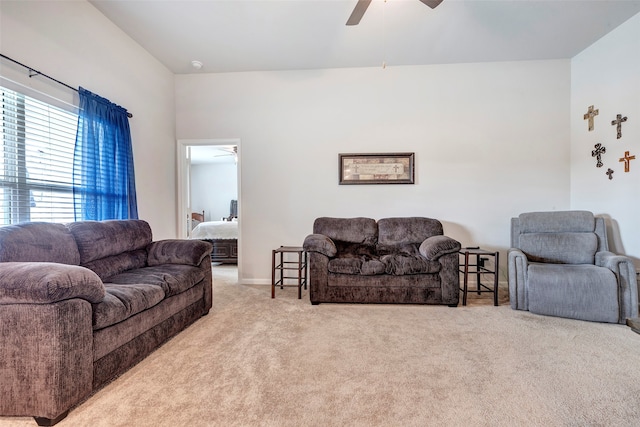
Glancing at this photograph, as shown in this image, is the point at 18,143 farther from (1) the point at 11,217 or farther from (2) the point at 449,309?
(2) the point at 449,309

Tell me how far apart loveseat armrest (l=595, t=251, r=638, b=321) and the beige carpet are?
7.6 inches

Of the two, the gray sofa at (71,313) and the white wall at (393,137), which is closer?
the gray sofa at (71,313)

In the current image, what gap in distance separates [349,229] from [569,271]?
2146 millimetres

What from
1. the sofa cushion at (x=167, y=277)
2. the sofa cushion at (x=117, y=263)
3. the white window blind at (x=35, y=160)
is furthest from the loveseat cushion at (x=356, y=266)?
the white window blind at (x=35, y=160)

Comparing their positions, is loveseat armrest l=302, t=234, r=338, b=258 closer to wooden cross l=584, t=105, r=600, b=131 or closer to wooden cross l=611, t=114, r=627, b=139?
wooden cross l=611, t=114, r=627, b=139

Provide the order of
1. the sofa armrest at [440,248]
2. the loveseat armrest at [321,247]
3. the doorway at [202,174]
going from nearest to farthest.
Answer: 1. the sofa armrest at [440,248]
2. the loveseat armrest at [321,247]
3. the doorway at [202,174]

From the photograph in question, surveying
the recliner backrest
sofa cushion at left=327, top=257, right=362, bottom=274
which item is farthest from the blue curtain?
the recliner backrest

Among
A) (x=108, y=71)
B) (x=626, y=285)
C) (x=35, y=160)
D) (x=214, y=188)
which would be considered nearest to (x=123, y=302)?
(x=35, y=160)

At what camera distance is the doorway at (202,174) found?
384 cm

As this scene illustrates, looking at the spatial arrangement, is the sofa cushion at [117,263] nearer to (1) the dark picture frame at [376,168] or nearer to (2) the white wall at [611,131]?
(1) the dark picture frame at [376,168]

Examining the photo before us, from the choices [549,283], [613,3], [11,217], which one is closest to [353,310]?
[549,283]

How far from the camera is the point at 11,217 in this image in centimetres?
198

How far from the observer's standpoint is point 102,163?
264 cm

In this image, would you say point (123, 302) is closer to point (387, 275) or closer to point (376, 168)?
point (387, 275)
